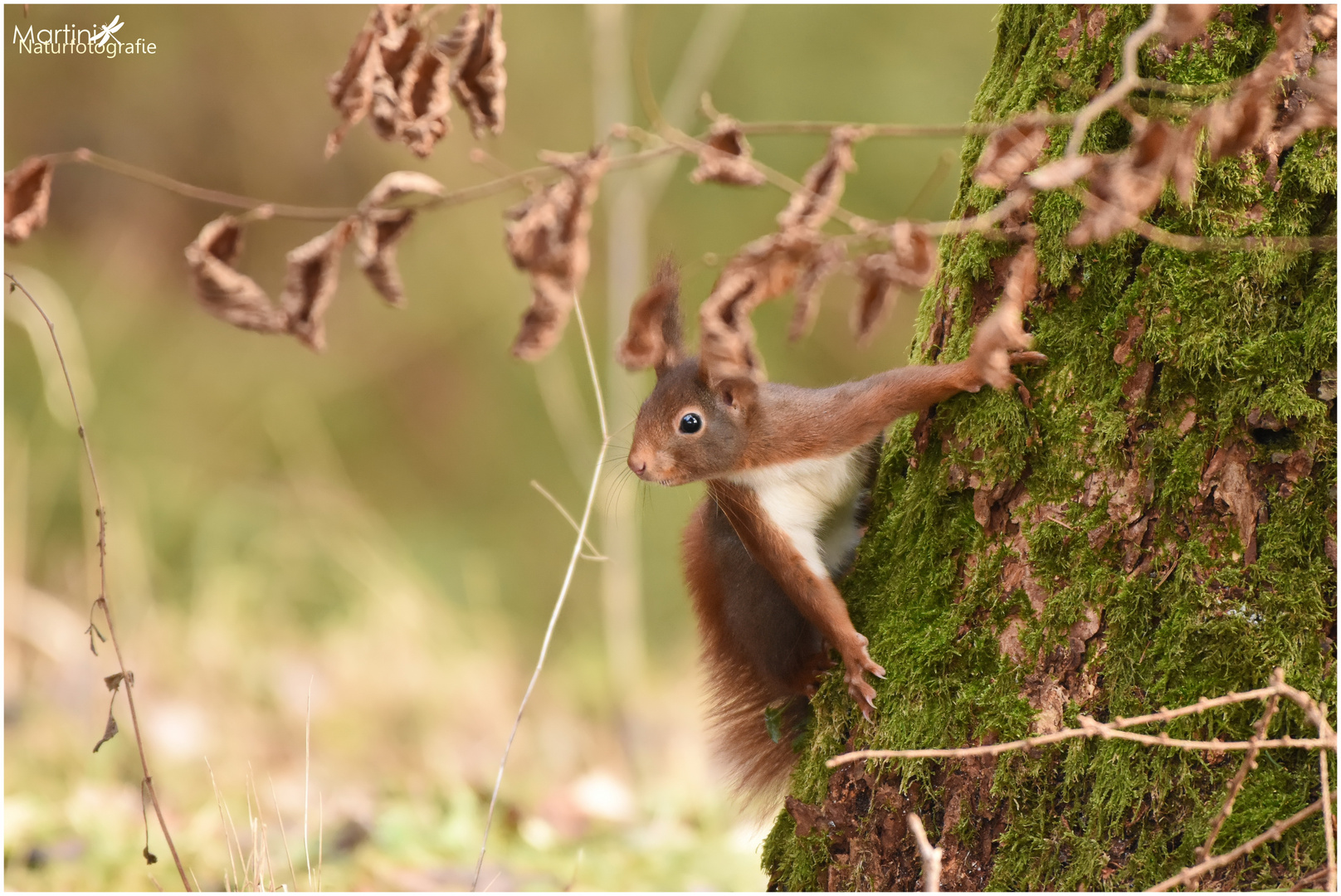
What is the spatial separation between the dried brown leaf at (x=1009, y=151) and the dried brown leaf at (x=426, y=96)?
67cm

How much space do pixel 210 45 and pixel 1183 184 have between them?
6411mm

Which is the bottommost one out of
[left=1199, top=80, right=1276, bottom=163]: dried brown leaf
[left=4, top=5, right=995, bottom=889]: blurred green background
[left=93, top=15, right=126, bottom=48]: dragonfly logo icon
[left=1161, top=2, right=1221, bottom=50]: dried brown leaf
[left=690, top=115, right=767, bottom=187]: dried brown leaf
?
[left=4, top=5, right=995, bottom=889]: blurred green background

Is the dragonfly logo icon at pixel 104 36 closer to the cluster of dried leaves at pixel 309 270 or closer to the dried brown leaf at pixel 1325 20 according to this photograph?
the cluster of dried leaves at pixel 309 270

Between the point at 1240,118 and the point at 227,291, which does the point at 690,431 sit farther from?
the point at 1240,118

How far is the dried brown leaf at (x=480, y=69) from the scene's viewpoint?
1436 mm

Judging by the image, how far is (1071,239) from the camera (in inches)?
45.6

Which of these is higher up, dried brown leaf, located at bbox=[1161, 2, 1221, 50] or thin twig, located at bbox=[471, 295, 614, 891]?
dried brown leaf, located at bbox=[1161, 2, 1221, 50]

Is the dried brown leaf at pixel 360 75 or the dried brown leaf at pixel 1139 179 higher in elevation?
the dried brown leaf at pixel 360 75

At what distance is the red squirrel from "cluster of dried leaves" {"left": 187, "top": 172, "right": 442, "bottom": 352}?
89cm

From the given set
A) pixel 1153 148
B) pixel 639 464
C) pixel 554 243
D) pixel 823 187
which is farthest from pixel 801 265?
pixel 639 464

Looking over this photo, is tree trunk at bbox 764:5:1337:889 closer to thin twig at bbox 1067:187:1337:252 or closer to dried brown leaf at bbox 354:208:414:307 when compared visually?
thin twig at bbox 1067:187:1337:252

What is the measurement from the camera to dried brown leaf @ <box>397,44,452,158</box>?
1411 mm

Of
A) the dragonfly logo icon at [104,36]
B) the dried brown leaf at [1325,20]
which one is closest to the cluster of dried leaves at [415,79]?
the dried brown leaf at [1325,20]

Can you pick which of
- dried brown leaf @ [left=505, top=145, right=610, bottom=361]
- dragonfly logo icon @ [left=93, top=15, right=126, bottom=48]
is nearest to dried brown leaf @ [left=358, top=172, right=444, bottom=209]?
dried brown leaf @ [left=505, top=145, right=610, bottom=361]
